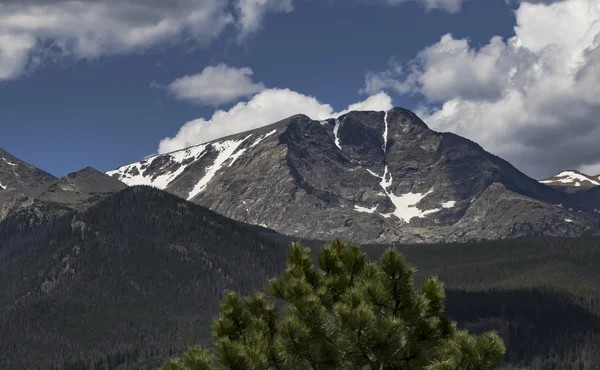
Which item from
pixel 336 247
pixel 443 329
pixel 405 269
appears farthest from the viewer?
pixel 336 247

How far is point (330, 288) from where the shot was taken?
25.0 metres

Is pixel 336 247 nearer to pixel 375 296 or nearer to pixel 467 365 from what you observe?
pixel 375 296

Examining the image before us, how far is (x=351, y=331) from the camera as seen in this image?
68.7 feet

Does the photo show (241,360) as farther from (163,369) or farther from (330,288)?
(330,288)

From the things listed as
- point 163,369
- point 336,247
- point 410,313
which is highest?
point 336,247

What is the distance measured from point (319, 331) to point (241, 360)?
Result: 2.42 m

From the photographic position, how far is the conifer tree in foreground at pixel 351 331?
20.9 meters

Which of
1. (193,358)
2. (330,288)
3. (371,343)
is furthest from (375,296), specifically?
(193,358)

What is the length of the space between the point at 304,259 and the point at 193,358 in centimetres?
540

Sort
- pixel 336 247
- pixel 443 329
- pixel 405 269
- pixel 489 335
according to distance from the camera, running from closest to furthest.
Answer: pixel 489 335 → pixel 405 269 → pixel 443 329 → pixel 336 247

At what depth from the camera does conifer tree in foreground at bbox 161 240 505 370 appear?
68.5ft

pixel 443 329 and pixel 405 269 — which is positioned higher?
pixel 405 269

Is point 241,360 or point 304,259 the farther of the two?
point 304,259

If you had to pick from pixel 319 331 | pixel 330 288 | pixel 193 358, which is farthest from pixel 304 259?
pixel 193 358
